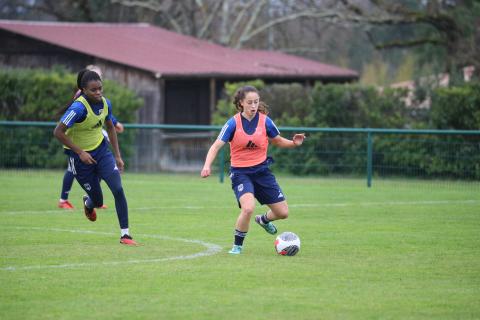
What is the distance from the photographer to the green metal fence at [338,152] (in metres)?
21.2

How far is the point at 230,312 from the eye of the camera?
725 cm

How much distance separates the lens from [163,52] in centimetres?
3397

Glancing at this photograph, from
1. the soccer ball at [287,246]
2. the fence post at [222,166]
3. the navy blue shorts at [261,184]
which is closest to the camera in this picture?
the soccer ball at [287,246]

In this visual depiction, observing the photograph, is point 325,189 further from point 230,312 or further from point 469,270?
point 230,312

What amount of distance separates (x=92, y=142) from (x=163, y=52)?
22.8 meters

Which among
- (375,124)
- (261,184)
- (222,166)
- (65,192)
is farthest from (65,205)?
(375,124)

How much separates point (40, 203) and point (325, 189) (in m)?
6.64

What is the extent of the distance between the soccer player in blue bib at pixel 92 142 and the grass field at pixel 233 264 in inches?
22.3

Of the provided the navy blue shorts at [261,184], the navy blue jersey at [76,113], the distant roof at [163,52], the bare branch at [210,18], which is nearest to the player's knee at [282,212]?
the navy blue shorts at [261,184]

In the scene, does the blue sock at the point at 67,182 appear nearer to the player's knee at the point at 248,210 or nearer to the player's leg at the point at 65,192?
the player's leg at the point at 65,192

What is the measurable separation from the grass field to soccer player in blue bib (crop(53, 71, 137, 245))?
0.57 m

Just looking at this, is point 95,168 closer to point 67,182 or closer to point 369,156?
point 67,182

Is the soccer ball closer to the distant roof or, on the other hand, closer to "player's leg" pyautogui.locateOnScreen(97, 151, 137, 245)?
"player's leg" pyautogui.locateOnScreen(97, 151, 137, 245)

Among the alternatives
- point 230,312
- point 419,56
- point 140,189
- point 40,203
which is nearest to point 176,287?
point 230,312
